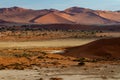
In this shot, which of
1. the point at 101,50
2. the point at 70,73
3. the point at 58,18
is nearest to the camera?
the point at 70,73

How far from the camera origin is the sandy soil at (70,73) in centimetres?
2243

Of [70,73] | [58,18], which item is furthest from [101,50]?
[58,18]

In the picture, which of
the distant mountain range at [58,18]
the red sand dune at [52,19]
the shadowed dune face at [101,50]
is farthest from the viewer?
the distant mountain range at [58,18]

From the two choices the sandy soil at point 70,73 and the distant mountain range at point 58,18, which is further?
the distant mountain range at point 58,18

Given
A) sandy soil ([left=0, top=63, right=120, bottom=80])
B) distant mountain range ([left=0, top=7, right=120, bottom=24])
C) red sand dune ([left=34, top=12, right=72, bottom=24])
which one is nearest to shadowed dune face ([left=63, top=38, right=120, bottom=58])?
sandy soil ([left=0, top=63, right=120, bottom=80])

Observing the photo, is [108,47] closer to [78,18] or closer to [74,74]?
→ [74,74]

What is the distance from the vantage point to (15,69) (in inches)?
1047

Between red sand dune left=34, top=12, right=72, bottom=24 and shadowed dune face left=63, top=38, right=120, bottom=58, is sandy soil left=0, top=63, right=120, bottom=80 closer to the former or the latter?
shadowed dune face left=63, top=38, right=120, bottom=58

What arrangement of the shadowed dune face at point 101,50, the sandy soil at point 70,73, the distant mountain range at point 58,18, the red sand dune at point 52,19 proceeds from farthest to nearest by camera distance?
the distant mountain range at point 58,18 → the red sand dune at point 52,19 → the shadowed dune face at point 101,50 → the sandy soil at point 70,73

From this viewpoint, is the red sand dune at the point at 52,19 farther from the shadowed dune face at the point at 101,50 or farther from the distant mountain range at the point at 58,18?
the shadowed dune face at the point at 101,50

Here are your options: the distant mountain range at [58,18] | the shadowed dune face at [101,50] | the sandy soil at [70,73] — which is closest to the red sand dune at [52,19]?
the distant mountain range at [58,18]

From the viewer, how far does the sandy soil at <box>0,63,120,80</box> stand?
2243 cm

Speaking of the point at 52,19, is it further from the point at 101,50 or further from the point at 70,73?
the point at 70,73

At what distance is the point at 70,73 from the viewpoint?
79.4 feet
